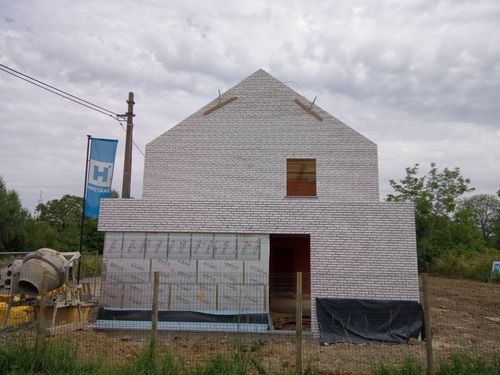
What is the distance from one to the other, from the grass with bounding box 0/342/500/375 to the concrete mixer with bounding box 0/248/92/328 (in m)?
4.26

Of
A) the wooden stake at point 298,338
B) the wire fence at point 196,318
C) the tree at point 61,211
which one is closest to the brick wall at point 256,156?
the wire fence at point 196,318

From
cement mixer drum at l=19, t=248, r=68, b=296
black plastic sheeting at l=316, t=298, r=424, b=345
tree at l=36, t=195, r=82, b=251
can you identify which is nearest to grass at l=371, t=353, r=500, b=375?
black plastic sheeting at l=316, t=298, r=424, b=345

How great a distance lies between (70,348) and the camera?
21.8 feet

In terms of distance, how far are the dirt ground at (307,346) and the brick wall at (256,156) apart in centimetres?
516

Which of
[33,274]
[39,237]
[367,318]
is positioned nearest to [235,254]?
[367,318]

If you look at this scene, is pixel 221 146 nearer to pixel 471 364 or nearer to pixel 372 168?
pixel 372 168

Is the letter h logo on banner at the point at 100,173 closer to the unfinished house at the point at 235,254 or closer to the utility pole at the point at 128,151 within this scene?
the utility pole at the point at 128,151

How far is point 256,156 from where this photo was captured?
50.5 ft

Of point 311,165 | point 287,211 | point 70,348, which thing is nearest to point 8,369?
point 70,348

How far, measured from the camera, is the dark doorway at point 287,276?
1358 cm

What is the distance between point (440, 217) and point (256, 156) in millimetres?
32505

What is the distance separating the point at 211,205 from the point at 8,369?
6.95 meters

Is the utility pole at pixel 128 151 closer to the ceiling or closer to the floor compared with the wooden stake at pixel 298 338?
closer to the ceiling

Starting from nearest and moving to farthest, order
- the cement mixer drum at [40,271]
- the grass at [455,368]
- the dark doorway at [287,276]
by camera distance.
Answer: the grass at [455,368]
the cement mixer drum at [40,271]
the dark doorway at [287,276]
